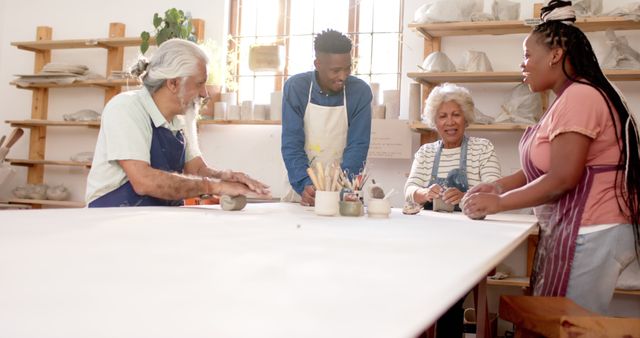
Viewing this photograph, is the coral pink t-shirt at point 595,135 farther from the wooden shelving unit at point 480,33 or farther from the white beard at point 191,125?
the wooden shelving unit at point 480,33

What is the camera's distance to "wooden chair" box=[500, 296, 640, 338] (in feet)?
4.19

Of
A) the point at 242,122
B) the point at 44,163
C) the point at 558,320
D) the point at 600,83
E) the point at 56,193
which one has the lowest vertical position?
the point at 558,320

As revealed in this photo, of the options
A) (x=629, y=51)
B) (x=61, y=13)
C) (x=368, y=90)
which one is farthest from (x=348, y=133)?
(x=61, y=13)

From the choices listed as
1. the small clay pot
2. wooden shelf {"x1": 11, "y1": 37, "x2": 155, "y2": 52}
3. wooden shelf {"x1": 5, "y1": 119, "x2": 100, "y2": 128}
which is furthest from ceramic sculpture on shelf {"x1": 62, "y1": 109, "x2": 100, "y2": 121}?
the small clay pot

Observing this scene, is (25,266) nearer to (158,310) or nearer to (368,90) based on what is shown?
(158,310)

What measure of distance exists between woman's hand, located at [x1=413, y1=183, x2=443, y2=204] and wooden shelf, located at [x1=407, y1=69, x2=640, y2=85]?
1.49 metres

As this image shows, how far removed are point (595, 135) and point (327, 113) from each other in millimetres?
1460

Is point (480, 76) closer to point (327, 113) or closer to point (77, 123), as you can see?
point (327, 113)

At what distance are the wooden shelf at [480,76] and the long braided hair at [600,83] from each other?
79.8 inches

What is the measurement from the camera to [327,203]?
223 cm

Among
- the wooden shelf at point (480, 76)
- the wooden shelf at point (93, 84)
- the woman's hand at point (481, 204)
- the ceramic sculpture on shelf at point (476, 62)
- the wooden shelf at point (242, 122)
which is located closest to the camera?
the woman's hand at point (481, 204)

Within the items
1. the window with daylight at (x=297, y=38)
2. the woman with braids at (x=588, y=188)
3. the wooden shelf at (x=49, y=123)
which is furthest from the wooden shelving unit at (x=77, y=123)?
the woman with braids at (x=588, y=188)

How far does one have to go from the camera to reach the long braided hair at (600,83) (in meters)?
1.86

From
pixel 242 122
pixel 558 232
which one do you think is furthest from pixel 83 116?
pixel 558 232
